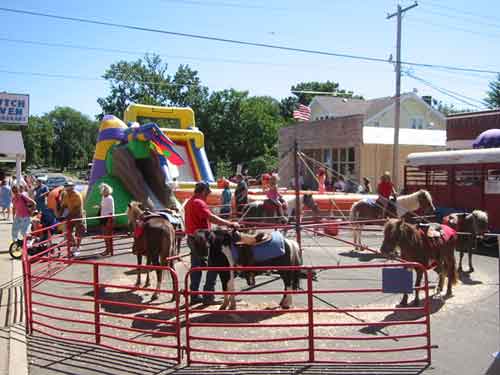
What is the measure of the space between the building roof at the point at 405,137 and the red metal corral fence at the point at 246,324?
21.3 meters

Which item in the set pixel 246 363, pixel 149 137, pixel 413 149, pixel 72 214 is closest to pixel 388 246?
pixel 246 363

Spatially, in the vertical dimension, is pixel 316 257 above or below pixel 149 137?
below

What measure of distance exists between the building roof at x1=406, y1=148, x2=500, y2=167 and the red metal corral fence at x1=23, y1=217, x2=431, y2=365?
718 cm

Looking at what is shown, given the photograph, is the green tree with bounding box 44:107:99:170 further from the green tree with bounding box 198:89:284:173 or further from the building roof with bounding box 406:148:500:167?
the building roof with bounding box 406:148:500:167

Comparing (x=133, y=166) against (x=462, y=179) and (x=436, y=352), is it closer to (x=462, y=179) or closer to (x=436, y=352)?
(x=462, y=179)

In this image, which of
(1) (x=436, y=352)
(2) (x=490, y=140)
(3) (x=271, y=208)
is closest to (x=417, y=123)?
(2) (x=490, y=140)

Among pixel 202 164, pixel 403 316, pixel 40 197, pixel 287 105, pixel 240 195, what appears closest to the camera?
pixel 403 316

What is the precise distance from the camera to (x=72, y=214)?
39.7ft

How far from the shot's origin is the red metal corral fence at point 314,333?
218 inches

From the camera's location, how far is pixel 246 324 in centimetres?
624

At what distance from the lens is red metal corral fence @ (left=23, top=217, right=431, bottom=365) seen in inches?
219

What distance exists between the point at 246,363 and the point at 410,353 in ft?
6.60

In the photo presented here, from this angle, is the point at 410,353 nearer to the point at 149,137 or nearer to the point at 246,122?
the point at 149,137

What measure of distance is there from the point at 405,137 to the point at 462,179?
57.7ft
